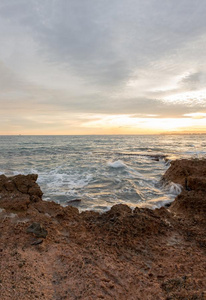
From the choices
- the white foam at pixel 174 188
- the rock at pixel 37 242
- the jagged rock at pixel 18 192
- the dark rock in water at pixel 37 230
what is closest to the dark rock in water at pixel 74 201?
the jagged rock at pixel 18 192

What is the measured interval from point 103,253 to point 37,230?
5.07 ft

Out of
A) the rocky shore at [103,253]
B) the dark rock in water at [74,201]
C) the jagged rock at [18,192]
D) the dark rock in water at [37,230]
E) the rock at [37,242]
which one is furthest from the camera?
the dark rock in water at [74,201]

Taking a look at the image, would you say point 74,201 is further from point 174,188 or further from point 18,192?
point 174,188

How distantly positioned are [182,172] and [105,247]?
7.15 m

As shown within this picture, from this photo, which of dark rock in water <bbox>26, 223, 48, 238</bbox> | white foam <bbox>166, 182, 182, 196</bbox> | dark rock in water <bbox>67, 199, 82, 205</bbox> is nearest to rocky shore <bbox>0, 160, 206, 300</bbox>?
dark rock in water <bbox>26, 223, 48, 238</bbox>

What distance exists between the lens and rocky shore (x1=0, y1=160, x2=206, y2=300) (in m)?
2.60

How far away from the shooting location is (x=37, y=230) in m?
4.02

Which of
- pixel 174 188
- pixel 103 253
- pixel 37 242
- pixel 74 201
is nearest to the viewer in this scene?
pixel 103 253

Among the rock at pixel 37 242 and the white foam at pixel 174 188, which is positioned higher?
the rock at pixel 37 242

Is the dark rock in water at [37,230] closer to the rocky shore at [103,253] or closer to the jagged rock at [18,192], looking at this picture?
the rocky shore at [103,253]

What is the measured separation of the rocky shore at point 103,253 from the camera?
2.60 m

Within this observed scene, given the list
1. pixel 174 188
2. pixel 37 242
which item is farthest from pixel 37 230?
pixel 174 188

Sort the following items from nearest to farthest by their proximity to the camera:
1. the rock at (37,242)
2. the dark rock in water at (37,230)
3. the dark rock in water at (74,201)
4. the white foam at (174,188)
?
the rock at (37,242) → the dark rock in water at (37,230) → the dark rock in water at (74,201) → the white foam at (174,188)

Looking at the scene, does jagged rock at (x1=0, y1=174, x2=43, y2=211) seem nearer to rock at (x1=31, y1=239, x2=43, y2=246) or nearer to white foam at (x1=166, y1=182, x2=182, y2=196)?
rock at (x1=31, y1=239, x2=43, y2=246)
